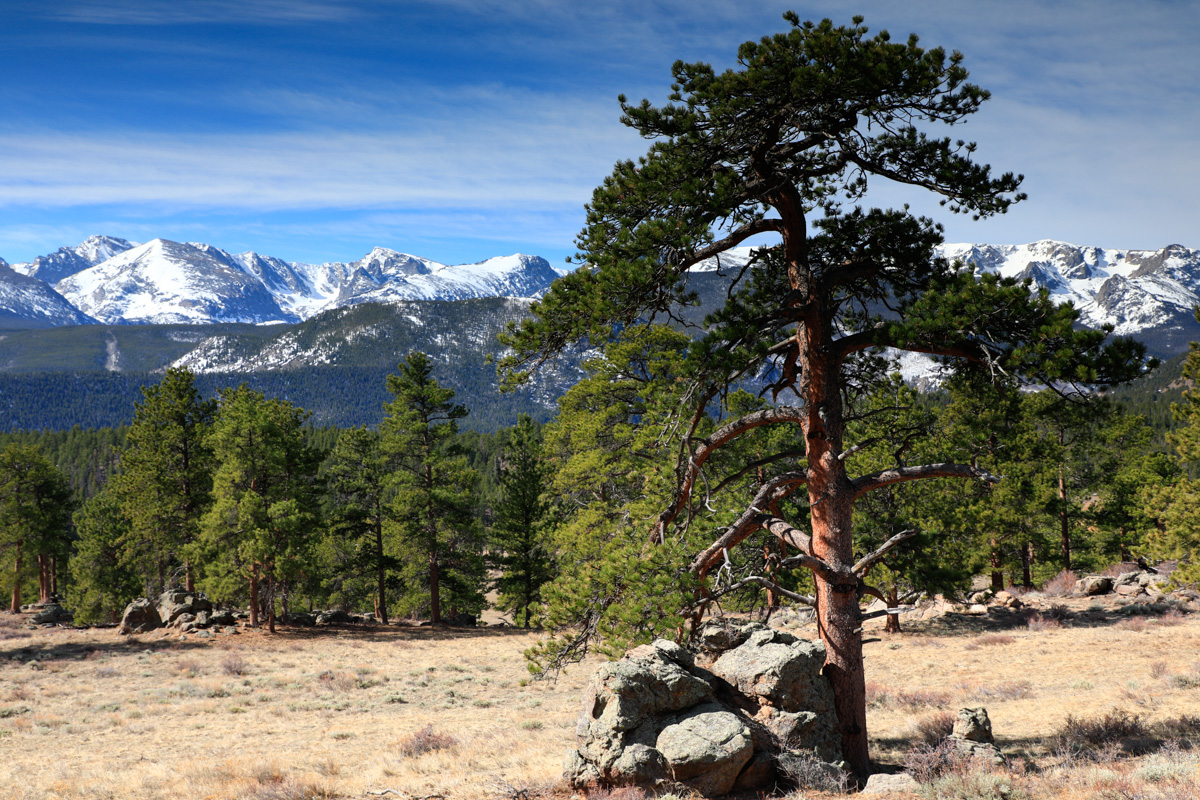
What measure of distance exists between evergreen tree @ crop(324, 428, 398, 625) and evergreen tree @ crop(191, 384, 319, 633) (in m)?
3.98

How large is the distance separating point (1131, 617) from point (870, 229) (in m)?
25.3

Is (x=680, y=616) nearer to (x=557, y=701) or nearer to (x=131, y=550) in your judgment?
(x=557, y=701)

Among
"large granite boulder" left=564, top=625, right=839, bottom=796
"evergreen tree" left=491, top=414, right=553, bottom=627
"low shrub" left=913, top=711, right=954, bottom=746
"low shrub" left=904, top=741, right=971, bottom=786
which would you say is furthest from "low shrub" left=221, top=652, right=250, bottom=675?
"low shrub" left=904, top=741, right=971, bottom=786

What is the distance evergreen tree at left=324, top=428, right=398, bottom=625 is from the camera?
39.1 meters

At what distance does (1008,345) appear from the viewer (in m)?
8.09

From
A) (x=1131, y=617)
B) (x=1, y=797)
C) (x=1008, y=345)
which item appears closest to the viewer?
(x=1008, y=345)

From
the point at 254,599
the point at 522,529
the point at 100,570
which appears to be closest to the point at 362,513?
the point at 254,599

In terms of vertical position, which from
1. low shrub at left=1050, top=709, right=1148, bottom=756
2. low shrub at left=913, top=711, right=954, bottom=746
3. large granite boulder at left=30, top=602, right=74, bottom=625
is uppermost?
low shrub at left=1050, top=709, right=1148, bottom=756

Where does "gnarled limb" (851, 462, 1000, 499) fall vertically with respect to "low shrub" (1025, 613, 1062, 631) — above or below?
above

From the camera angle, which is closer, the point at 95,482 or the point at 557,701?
the point at 557,701

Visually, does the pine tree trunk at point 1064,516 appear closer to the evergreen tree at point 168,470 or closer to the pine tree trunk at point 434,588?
the pine tree trunk at point 434,588

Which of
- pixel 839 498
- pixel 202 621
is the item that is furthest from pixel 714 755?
pixel 202 621

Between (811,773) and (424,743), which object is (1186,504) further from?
(424,743)

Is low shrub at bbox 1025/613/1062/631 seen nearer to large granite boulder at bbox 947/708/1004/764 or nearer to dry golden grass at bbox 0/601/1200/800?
dry golden grass at bbox 0/601/1200/800
